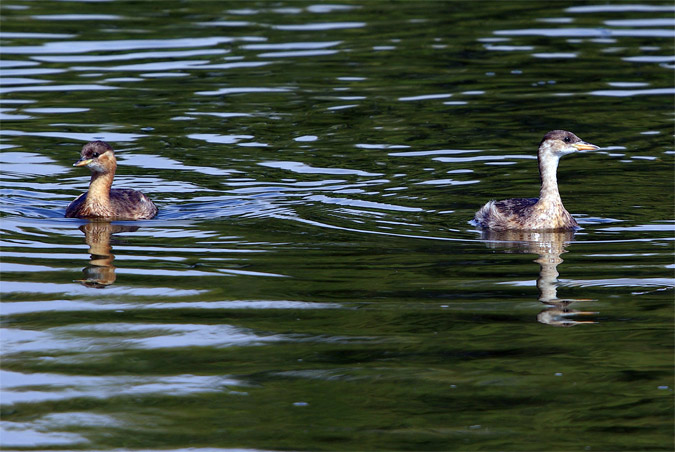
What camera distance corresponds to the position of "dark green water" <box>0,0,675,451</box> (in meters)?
8.07

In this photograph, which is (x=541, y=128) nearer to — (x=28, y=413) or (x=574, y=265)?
(x=574, y=265)

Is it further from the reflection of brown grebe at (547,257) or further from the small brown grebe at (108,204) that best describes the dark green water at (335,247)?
the small brown grebe at (108,204)

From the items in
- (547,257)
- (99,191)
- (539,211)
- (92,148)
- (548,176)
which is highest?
(92,148)

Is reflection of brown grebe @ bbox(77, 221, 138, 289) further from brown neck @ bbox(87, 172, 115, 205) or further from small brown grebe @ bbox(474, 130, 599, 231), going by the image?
small brown grebe @ bbox(474, 130, 599, 231)

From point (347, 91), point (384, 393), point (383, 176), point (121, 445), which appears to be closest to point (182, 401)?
point (121, 445)

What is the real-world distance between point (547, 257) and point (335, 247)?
83.6 inches

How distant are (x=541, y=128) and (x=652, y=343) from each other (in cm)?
1015

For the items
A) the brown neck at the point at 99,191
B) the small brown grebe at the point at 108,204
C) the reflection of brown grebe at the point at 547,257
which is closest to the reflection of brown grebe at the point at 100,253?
the small brown grebe at the point at 108,204

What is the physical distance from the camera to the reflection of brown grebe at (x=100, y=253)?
11188 mm

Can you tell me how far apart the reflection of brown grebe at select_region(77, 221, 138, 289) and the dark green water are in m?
0.06

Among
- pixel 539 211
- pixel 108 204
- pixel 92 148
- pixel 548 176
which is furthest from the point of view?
pixel 92 148

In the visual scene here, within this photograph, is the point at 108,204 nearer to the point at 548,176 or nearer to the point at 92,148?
the point at 92,148

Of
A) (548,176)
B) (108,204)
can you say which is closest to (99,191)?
(108,204)

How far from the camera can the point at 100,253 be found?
1243cm
